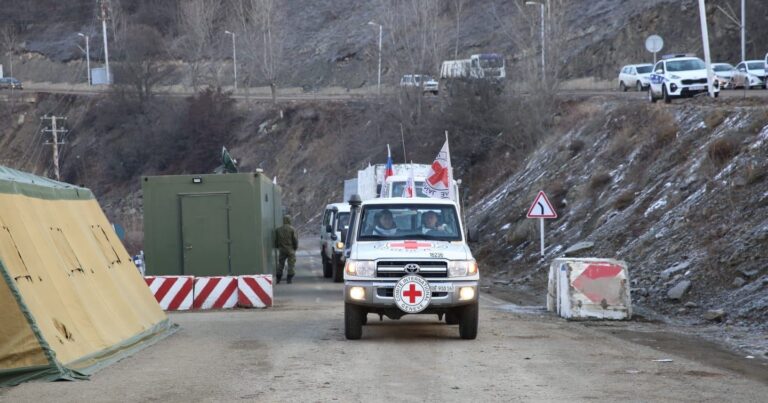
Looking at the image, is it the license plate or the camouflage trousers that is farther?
the camouflage trousers

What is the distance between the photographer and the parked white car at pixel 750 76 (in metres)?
57.3

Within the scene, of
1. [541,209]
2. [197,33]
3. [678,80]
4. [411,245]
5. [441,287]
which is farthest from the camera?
[197,33]

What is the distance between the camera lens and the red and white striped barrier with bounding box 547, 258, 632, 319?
1991 centimetres

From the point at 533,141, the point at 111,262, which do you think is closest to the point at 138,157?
the point at 533,141

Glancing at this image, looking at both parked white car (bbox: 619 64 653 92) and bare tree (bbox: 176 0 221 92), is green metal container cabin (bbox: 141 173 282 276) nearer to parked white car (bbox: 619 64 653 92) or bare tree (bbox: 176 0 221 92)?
parked white car (bbox: 619 64 653 92)

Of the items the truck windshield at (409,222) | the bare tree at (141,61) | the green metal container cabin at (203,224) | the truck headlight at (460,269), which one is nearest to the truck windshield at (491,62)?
the green metal container cabin at (203,224)

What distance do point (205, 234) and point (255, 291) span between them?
2.49 meters

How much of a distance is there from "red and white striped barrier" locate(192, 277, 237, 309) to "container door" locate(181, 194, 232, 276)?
6.32ft

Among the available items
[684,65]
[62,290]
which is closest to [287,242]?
[62,290]

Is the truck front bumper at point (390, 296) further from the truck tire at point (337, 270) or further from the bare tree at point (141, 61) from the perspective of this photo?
the bare tree at point (141, 61)

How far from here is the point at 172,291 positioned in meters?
23.3

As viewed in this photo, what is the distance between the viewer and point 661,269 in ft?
82.0

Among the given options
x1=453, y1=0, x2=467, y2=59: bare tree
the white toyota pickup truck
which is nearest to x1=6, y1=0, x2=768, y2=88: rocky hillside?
x1=453, y1=0, x2=467, y2=59: bare tree

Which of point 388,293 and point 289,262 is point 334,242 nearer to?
point 289,262
